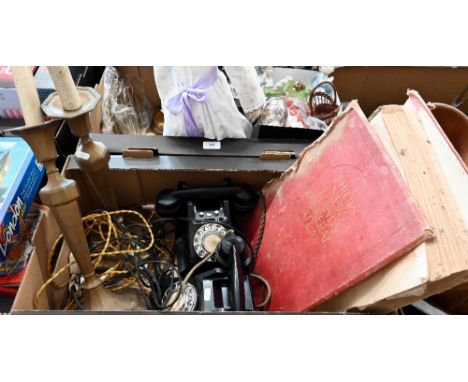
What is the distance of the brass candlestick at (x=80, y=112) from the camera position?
21.5 inches

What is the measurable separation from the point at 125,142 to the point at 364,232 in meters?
0.65

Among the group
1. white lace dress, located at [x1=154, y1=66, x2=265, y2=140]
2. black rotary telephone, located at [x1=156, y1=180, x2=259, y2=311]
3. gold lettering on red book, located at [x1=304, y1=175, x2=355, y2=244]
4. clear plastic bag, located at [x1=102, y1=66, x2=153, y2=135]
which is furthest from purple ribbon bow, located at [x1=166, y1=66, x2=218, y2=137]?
gold lettering on red book, located at [x1=304, y1=175, x2=355, y2=244]

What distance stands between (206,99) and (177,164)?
0.61 feet

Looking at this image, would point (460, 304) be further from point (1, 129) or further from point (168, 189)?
point (1, 129)

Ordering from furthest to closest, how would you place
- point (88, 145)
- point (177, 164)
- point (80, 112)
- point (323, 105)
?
point (323, 105), point (177, 164), point (88, 145), point (80, 112)

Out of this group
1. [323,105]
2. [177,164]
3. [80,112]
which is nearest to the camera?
[80,112]

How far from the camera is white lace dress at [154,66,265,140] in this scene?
899 millimetres

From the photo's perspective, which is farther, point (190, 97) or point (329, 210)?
point (190, 97)

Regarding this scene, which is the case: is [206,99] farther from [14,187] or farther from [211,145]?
[14,187]

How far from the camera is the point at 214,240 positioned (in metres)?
0.91

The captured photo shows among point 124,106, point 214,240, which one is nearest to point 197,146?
point 214,240

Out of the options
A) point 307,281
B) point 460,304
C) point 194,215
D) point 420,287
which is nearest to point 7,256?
point 194,215

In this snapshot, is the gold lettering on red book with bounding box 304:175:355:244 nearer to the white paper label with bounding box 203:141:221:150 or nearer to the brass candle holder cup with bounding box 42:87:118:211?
the white paper label with bounding box 203:141:221:150

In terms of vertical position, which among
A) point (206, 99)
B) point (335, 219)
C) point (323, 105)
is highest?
point (323, 105)
